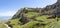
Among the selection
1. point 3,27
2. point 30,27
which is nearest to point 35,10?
point 3,27

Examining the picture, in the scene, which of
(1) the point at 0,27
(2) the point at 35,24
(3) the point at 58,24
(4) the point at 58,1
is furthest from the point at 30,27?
(4) the point at 58,1

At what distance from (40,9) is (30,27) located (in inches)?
3289

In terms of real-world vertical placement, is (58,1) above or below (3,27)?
above

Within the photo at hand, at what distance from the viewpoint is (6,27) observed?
109 m

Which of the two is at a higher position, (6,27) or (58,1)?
(58,1)

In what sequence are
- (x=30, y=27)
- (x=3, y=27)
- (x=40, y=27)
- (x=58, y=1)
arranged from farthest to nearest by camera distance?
(x=58, y=1) → (x=3, y=27) → (x=30, y=27) → (x=40, y=27)

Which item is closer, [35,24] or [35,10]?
[35,24]

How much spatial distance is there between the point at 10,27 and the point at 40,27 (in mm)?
40250

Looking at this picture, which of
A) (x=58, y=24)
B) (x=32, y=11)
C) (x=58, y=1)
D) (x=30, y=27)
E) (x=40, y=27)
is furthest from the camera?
(x=32, y=11)

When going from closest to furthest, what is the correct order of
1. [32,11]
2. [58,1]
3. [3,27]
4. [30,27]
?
[30,27], [3,27], [58,1], [32,11]

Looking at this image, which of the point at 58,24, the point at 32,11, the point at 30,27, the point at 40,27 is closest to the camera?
the point at 58,24

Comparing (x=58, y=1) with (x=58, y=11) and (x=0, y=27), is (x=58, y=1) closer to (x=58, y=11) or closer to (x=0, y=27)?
(x=58, y=11)

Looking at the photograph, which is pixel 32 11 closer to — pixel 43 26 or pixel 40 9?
pixel 40 9

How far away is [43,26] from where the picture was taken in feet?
242
